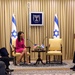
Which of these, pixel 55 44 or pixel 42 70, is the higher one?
pixel 55 44

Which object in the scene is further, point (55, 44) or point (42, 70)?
point (55, 44)

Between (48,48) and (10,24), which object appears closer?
(48,48)

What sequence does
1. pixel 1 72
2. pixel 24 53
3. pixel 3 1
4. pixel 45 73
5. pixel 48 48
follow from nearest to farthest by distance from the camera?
pixel 1 72
pixel 45 73
pixel 24 53
pixel 48 48
pixel 3 1

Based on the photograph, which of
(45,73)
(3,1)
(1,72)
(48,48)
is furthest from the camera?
(3,1)

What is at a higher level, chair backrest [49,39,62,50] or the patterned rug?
chair backrest [49,39,62,50]

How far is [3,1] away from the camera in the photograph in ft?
35.0

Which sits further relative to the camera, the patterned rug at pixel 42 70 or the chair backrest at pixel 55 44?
the chair backrest at pixel 55 44

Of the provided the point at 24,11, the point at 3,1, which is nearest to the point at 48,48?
the point at 24,11

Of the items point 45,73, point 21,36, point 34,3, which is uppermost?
point 34,3

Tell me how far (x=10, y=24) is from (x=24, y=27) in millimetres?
656

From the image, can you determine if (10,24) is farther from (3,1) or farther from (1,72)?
(1,72)

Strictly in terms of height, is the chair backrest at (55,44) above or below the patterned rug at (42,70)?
above

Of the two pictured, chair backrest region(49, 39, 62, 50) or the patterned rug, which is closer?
the patterned rug

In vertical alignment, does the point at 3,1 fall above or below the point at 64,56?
above
